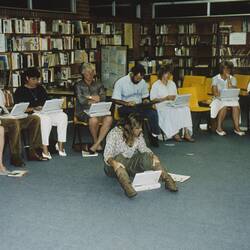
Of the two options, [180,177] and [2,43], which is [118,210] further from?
[2,43]

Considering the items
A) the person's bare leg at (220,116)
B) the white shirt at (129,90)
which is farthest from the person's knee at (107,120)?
the person's bare leg at (220,116)

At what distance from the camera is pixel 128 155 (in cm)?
513

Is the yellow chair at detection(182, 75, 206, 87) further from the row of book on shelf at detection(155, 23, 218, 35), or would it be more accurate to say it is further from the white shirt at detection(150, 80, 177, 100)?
the row of book on shelf at detection(155, 23, 218, 35)

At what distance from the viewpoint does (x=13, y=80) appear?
8.38 meters

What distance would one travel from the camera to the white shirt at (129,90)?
7.07 metres

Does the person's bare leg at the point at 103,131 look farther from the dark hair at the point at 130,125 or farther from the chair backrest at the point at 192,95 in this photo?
the chair backrest at the point at 192,95

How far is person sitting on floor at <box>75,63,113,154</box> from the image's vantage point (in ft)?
21.5

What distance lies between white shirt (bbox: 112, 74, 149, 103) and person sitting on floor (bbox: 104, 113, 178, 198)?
2066 millimetres

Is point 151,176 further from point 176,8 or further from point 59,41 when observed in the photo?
point 176,8

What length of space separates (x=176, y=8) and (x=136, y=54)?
183cm

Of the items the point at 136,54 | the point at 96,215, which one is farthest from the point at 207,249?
the point at 136,54

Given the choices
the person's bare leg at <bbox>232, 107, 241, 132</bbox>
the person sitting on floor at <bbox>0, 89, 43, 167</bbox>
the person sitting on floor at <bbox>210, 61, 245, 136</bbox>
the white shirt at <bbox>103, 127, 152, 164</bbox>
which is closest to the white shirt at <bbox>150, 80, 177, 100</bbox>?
the person sitting on floor at <bbox>210, 61, 245, 136</bbox>

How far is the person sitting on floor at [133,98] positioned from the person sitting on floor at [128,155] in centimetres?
189

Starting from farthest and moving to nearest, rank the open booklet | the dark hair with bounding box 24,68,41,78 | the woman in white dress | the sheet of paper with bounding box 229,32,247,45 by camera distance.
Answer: the sheet of paper with bounding box 229,32,247,45 < the woman in white dress < the dark hair with bounding box 24,68,41,78 < the open booklet
